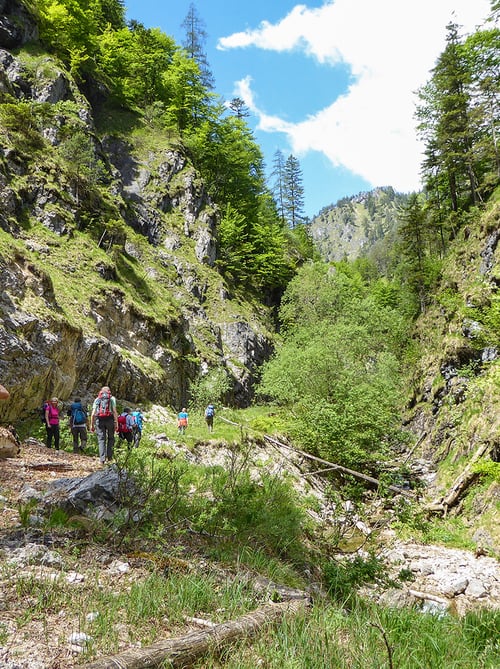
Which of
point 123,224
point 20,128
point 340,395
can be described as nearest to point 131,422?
point 340,395

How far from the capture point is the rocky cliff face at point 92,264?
14.7m

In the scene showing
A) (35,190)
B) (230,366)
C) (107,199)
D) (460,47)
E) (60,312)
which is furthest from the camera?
(230,366)

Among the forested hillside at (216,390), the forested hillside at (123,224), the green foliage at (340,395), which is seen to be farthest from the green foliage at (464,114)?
the forested hillside at (123,224)

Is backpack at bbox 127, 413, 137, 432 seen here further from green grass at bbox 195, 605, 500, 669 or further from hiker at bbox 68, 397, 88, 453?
green grass at bbox 195, 605, 500, 669

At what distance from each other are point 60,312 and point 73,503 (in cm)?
1131

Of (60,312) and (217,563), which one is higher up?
(60,312)

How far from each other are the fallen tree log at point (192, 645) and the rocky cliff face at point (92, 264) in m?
10.9

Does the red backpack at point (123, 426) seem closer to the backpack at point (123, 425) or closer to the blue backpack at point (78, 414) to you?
the backpack at point (123, 425)

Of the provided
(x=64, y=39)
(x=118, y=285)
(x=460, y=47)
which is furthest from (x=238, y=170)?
(x=118, y=285)

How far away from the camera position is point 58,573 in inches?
171

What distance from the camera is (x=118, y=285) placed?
73.8 ft

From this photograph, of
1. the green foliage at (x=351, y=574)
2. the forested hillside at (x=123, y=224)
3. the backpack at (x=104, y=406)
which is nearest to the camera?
the green foliage at (x=351, y=574)

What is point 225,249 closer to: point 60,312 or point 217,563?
point 60,312

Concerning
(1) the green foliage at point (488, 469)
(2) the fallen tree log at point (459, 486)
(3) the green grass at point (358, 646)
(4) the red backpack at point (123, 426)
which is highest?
(4) the red backpack at point (123, 426)
